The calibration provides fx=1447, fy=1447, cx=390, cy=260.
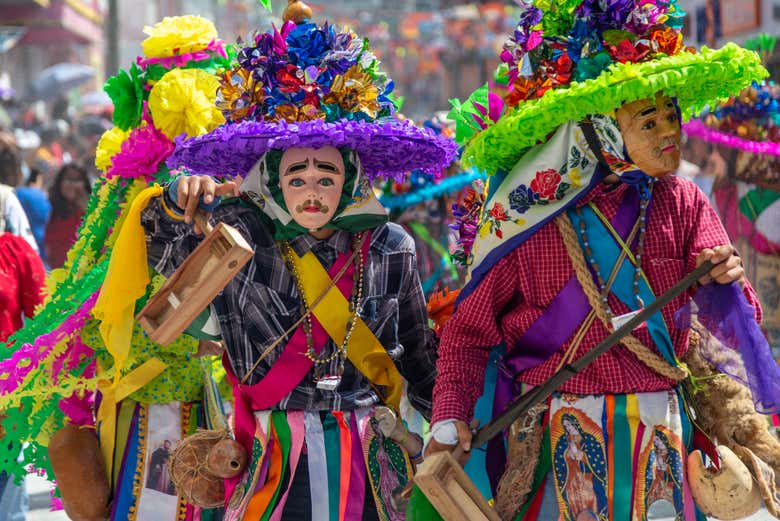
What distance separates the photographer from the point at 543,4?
4.06m

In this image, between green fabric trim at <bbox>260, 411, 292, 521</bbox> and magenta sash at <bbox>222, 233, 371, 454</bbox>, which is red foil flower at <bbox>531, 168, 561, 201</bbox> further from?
green fabric trim at <bbox>260, 411, 292, 521</bbox>

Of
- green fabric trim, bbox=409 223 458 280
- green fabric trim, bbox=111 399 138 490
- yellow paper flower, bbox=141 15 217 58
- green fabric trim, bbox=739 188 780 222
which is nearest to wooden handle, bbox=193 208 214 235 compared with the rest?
green fabric trim, bbox=111 399 138 490

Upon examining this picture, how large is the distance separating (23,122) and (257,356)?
63.0 ft

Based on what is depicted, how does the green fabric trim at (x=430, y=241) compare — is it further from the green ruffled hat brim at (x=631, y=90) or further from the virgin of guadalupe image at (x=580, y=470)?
the virgin of guadalupe image at (x=580, y=470)

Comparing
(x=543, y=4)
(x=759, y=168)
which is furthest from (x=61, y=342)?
(x=759, y=168)

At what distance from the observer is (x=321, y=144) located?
416cm

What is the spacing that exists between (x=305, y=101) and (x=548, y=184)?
0.77m

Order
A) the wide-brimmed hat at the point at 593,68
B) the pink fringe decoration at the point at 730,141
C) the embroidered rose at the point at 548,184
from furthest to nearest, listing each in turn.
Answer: the pink fringe decoration at the point at 730,141 < the embroidered rose at the point at 548,184 < the wide-brimmed hat at the point at 593,68

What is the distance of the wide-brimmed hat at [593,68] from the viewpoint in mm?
3738

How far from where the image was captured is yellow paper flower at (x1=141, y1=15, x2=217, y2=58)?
5.50m

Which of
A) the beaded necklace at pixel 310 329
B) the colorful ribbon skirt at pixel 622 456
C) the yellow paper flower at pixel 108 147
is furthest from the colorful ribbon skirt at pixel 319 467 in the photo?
the yellow paper flower at pixel 108 147

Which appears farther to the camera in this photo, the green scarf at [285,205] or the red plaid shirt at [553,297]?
the green scarf at [285,205]

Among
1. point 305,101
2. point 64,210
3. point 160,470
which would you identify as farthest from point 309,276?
point 64,210

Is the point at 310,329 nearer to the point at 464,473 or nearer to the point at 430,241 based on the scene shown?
the point at 464,473
